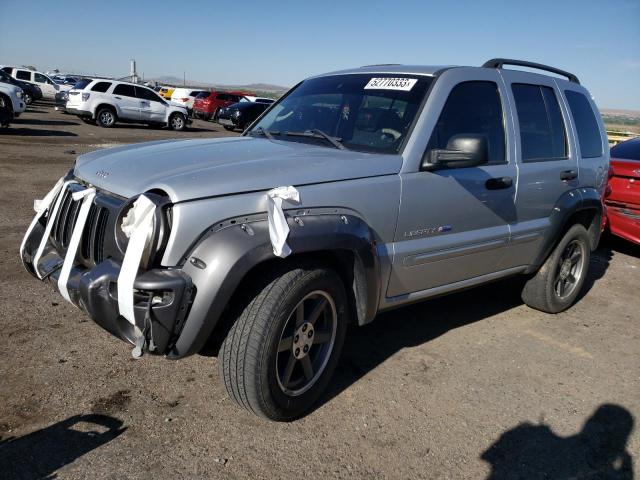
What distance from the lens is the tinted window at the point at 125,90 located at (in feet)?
67.4

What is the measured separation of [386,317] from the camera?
15.3 ft

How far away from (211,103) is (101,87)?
905cm

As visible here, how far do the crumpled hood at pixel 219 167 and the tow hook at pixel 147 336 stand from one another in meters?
0.47

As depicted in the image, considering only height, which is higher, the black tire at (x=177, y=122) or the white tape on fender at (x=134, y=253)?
the white tape on fender at (x=134, y=253)

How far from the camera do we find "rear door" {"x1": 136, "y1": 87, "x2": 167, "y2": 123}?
21109 mm

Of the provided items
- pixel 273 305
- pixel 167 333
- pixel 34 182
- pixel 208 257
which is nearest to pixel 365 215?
pixel 273 305

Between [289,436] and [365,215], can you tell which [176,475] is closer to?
[289,436]

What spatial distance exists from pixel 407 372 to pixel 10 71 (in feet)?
103

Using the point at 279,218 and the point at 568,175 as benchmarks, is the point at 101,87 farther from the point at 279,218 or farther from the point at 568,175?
the point at 279,218

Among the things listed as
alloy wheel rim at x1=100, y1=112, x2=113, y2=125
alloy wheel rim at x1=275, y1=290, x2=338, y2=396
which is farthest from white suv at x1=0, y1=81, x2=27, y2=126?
alloy wheel rim at x1=275, y1=290, x2=338, y2=396

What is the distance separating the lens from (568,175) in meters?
4.57

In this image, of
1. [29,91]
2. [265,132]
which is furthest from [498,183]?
[29,91]

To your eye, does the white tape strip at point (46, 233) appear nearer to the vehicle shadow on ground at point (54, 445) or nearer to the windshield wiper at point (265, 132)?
the vehicle shadow on ground at point (54, 445)

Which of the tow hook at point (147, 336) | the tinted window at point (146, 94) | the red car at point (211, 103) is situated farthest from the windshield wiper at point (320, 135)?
the red car at point (211, 103)
